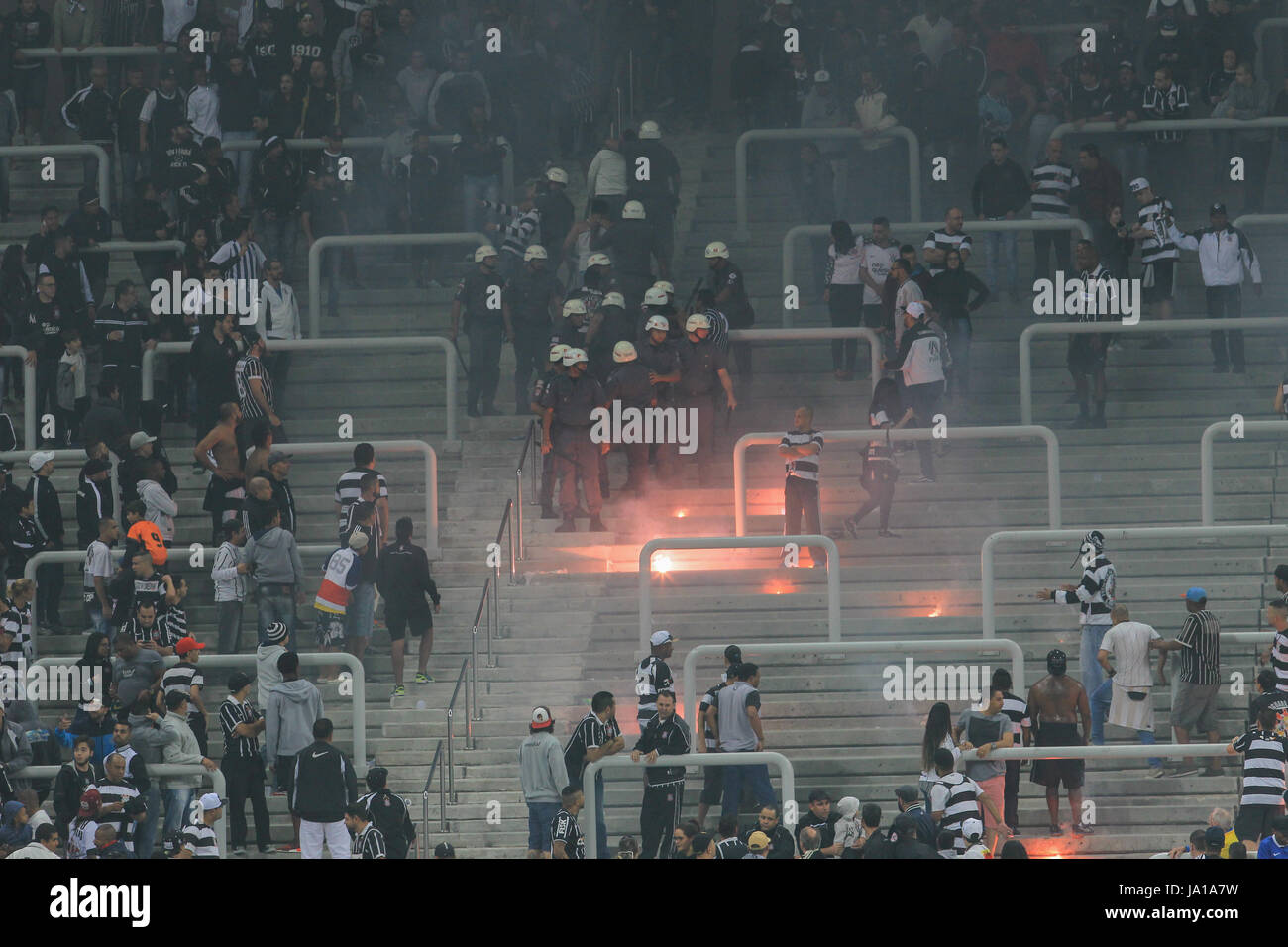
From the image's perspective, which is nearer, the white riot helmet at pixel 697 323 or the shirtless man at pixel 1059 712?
the shirtless man at pixel 1059 712

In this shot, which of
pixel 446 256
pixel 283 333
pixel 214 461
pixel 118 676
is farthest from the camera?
pixel 446 256

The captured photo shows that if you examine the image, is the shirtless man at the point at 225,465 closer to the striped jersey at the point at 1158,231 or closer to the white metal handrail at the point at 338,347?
the white metal handrail at the point at 338,347

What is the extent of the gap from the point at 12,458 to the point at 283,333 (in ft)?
8.83

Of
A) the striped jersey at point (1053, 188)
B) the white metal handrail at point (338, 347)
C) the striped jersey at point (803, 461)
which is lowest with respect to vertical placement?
the striped jersey at point (803, 461)

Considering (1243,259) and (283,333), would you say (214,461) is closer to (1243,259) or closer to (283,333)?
(283,333)

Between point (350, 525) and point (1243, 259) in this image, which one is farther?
point (1243, 259)

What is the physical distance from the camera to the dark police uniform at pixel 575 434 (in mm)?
17266

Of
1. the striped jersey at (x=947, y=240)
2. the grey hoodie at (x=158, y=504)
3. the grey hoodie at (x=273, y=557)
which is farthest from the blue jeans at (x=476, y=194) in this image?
the grey hoodie at (x=273, y=557)

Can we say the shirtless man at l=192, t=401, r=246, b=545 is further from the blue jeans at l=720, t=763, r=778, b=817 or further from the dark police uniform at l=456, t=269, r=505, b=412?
the blue jeans at l=720, t=763, r=778, b=817

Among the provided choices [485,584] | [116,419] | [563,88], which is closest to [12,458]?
[116,419]

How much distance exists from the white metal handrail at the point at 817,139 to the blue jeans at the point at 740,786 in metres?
8.13

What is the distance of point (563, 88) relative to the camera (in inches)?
877

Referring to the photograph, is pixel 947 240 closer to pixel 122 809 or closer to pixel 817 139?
pixel 817 139

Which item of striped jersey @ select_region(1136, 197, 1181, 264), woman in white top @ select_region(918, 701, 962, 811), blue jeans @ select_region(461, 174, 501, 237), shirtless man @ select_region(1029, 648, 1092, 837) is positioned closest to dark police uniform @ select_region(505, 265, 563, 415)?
blue jeans @ select_region(461, 174, 501, 237)
